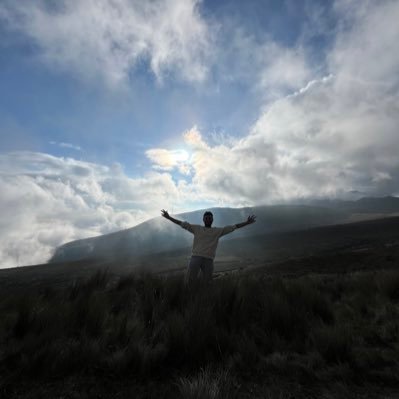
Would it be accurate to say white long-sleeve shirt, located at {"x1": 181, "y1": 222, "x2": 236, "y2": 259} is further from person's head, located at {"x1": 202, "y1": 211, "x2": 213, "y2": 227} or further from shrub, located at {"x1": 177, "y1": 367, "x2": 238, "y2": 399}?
shrub, located at {"x1": 177, "y1": 367, "x2": 238, "y2": 399}

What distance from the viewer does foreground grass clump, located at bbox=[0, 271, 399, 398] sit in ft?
9.94

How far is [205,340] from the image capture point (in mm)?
3582

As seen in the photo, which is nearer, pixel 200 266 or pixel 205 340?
pixel 205 340

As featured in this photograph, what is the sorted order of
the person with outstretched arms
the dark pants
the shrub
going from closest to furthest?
the shrub < the dark pants < the person with outstretched arms

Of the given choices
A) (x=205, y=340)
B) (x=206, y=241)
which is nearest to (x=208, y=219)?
(x=206, y=241)

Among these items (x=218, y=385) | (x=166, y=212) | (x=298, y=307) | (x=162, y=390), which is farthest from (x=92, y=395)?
(x=166, y=212)

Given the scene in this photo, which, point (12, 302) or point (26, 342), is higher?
point (12, 302)

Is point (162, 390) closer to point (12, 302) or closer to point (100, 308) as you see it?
point (100, 308)

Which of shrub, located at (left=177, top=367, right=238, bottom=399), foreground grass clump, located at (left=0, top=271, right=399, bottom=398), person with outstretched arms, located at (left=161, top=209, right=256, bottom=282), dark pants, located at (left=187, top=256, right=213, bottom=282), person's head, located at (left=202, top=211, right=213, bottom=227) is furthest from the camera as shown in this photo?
person's head, located at (left=202, top=211, right=213, bottom=227)

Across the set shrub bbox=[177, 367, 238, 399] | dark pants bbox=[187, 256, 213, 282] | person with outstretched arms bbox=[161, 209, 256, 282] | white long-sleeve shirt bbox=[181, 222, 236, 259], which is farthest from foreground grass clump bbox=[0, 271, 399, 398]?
white long-sleeve shirt bbox=[181, 222, 236, 259]

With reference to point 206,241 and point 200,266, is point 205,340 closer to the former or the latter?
point 200,266

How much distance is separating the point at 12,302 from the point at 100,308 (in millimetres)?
1914

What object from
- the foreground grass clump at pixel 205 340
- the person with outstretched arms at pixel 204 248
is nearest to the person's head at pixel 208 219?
the person with outstretched arms at pixel 204 248

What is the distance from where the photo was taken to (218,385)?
8.25 feet
